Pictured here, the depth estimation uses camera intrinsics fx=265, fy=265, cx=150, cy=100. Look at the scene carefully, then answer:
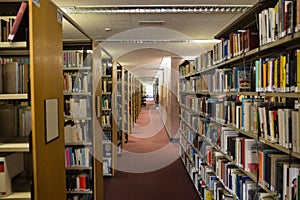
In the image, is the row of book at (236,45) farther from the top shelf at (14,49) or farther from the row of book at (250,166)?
the top shelf at (14,49)

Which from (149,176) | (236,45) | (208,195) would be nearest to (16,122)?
(236,45)

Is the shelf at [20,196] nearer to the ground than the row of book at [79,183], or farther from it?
farther from it

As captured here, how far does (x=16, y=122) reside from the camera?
2121 mm

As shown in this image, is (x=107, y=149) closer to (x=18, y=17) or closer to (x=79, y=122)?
(x=79, y=122)

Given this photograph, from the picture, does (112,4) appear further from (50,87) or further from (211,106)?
(50,87)

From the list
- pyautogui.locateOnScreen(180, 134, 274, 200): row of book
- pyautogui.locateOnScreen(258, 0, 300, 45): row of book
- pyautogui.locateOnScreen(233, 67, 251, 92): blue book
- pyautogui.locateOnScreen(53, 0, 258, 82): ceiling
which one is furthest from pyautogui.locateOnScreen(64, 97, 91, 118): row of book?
pyautogui.locateOnScreen(258, 0, 300, 45): row of book

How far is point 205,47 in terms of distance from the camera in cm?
795

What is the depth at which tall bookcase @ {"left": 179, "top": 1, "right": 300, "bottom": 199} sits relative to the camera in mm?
1724

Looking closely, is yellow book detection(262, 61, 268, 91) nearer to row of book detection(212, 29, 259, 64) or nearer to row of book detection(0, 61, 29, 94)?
row of book detection(212, 29, 259, 64)

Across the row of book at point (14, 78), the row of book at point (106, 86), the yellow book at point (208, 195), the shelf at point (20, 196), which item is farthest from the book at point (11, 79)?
the row of book at point (106, 86)

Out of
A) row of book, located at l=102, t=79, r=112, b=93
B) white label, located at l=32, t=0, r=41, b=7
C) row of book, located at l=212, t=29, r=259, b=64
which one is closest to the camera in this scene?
white label, located at l=32, t=0, r=41, b=7

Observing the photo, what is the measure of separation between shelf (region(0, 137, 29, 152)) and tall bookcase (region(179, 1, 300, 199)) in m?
1.75

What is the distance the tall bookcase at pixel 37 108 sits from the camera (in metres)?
1.79

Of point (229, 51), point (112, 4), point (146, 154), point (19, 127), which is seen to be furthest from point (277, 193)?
point (146, 154)
